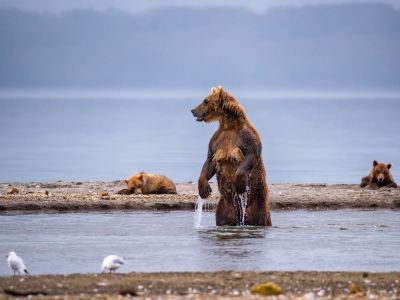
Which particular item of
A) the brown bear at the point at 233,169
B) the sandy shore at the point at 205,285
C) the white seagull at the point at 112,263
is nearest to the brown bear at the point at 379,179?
the brown bear at the point at 233,169

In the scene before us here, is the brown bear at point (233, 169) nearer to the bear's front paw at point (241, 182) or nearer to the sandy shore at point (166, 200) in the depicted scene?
the bear's front paw at point (241, 182)

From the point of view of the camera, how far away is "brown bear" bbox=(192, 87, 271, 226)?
19469 millimetres

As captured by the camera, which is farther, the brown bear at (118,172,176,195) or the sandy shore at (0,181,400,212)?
the brown bear at (118,172,176,195)

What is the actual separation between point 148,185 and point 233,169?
21.7 ft

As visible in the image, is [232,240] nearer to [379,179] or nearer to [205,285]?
[205,285]

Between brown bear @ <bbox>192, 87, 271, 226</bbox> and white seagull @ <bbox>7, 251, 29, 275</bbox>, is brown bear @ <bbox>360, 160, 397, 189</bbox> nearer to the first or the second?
brown bear @ <bbox>192, 87, 271, 226</bbox>

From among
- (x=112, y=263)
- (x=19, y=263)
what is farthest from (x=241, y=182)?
(x=19, y=263)

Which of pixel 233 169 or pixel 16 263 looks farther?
pixel 233 169

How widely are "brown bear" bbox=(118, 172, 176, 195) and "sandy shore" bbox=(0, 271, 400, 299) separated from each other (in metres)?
10.7

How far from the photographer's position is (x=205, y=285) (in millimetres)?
13922

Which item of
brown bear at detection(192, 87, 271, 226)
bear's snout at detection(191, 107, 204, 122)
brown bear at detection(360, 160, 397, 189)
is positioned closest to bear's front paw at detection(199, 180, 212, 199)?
brown bear at detection(192, 87, 271, 226)

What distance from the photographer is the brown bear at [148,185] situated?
25656mm

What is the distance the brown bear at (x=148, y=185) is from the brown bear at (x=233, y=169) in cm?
593

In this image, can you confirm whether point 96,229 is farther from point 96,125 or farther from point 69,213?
point 96,125
